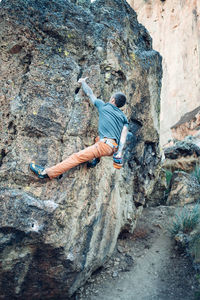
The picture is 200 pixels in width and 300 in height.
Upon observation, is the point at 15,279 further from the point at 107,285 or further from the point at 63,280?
the point at 107,285

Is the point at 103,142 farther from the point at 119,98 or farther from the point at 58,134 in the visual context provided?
the point at 119,98

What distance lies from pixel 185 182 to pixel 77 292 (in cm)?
457

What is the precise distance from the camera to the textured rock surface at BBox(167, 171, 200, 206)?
7.74 metres

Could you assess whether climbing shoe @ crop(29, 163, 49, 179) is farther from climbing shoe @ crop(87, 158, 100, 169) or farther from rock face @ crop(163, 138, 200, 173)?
rock face @ crop(163, 138, 200, 173)

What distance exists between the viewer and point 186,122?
17344mm

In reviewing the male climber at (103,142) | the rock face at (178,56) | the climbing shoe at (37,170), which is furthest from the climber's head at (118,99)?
the rock face at (178,56)

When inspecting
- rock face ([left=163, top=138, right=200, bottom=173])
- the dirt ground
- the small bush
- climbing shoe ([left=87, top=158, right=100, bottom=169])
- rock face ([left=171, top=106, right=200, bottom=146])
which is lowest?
the dirt ground

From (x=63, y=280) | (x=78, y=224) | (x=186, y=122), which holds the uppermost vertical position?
(x=186, y=122)

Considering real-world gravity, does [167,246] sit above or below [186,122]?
below

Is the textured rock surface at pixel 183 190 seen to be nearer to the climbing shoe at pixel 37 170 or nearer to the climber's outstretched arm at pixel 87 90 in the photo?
the climber's outstretched arm at pixel 87 90

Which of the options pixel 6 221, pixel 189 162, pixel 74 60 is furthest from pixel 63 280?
pixel 189 162

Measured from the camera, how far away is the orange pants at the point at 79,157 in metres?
4.06

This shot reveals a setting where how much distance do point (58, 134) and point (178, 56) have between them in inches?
785

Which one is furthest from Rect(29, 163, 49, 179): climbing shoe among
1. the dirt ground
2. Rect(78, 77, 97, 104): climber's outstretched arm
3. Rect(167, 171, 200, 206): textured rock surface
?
Rect(167, 171, 200, 206): textured rock surface
